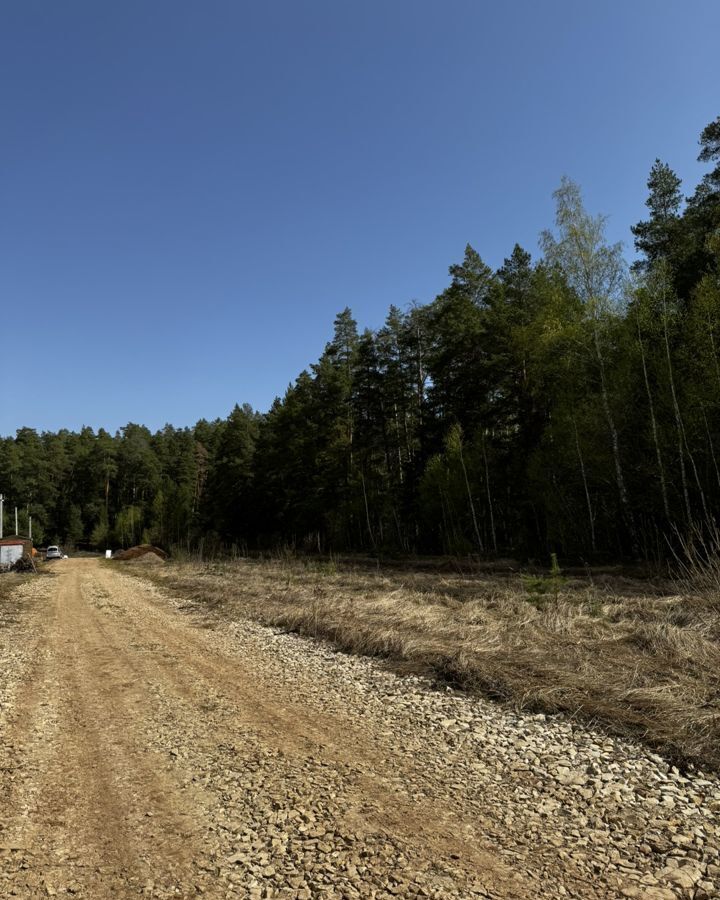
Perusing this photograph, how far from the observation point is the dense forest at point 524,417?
1978 centimetres

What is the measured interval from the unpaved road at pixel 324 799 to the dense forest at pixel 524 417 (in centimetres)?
788

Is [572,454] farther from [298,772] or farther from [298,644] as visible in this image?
[298,772]

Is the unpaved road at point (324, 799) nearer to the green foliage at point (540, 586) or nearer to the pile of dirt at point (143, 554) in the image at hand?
the green foliage at point (540, 586)

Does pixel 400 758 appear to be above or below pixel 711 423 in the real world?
below

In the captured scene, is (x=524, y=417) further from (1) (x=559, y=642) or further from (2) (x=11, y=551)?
(2) (x=11, y=551)

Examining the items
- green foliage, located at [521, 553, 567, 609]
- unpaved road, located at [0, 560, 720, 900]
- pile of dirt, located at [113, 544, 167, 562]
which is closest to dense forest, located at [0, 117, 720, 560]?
green foliage, located at [521, 553, 567, 609]

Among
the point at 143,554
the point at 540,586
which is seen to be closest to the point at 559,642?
the point at 540,586

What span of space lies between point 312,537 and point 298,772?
142 feet

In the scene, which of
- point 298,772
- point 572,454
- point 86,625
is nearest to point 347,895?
point 298,772

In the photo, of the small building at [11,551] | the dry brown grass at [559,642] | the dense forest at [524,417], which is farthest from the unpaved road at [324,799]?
the small building at [11,551]

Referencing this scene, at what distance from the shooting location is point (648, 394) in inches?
771

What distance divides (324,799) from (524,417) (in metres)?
27.3

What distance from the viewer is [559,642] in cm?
798

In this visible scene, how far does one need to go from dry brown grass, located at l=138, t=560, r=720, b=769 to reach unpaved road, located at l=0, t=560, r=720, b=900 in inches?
19.7
